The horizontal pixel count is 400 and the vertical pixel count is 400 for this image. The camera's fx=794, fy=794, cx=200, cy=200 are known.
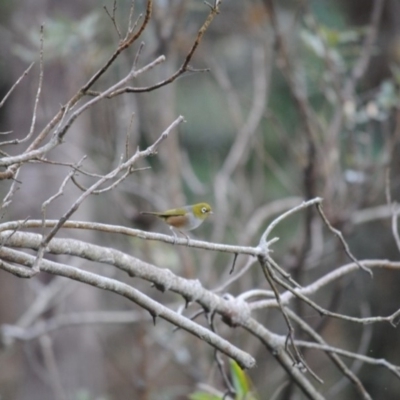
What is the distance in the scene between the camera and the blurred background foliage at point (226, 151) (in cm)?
473

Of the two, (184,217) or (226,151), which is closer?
(184,217)

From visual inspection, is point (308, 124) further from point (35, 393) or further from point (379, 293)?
point (35, 393)

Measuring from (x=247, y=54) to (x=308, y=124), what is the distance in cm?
713

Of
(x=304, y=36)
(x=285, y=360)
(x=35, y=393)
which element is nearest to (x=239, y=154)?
(x=304, y=36)

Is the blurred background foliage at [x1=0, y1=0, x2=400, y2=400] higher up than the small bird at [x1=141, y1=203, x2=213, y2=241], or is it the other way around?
the blurred background foliage at [x1=0, y1=0, x2=400, y2=400]

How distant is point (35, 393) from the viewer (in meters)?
7.85

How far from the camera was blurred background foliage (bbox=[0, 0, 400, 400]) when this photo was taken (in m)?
4.73

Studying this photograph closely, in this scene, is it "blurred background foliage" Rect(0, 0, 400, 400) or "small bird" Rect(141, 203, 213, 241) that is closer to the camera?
"small bird" Rect(141, 203, 213, 241)

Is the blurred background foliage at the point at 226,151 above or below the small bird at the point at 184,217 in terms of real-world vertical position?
above

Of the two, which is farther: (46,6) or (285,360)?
(46,6)

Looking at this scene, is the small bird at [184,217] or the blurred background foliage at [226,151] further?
the blurred background foliage at [226,151]

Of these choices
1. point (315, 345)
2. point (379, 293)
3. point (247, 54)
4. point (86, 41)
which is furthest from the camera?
point (247, 54)

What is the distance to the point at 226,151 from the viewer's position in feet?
36.2

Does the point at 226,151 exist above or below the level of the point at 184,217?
above
